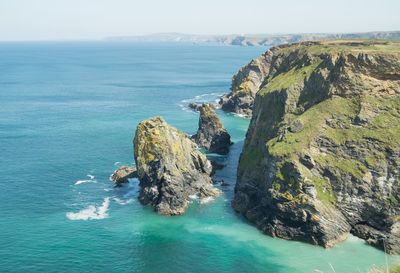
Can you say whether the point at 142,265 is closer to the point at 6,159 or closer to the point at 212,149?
the point at 212,149

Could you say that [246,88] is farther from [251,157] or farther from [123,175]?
[123,175]

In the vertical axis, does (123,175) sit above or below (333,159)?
below

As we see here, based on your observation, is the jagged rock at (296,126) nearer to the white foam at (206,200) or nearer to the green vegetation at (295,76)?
the green vegetation at (295,76)

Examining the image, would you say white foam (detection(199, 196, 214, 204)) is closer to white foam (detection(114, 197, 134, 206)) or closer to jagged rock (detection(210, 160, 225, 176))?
white foam (detection(114, 197, 134, 206))

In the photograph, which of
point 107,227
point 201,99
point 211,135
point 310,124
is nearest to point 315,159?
point 310,124

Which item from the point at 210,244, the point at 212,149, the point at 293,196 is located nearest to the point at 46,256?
the point at 210,244

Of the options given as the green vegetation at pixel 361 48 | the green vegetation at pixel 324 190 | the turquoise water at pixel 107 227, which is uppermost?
the green vegetation at pixel 361 48

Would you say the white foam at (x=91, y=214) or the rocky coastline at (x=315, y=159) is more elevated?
the rocky coastline at (x=315, y=159)

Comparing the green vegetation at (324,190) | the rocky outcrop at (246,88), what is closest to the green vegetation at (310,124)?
the green vegetation at (324,190)
